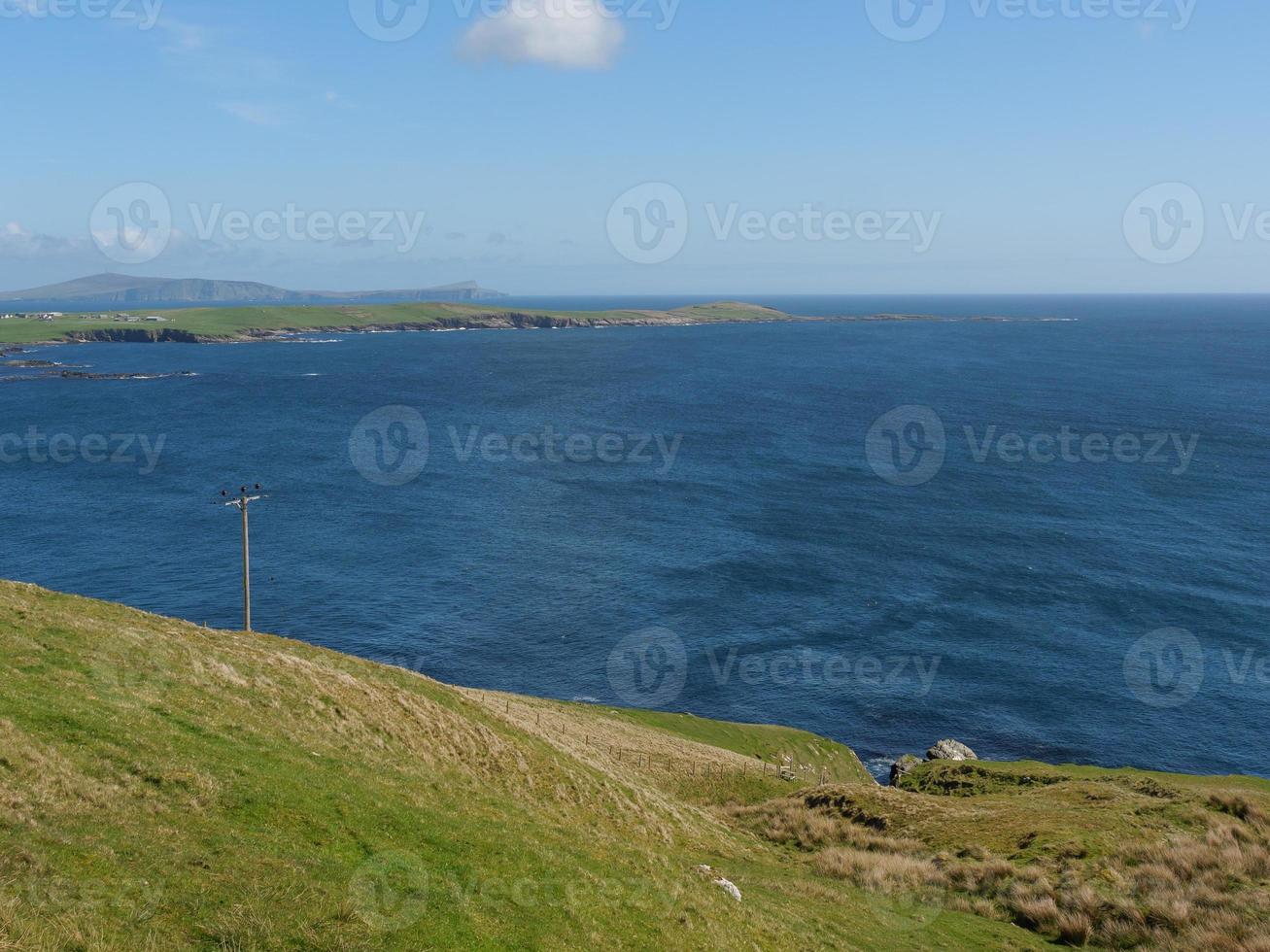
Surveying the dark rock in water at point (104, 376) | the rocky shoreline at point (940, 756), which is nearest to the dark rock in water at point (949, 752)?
the rocky shoreline at point (940, 756)

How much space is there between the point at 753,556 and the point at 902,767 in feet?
119

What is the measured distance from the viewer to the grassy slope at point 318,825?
50.4ft

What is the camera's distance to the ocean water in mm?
62875

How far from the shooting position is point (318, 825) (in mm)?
20562

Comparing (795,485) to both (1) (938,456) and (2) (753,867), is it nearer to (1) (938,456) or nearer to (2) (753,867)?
(1) (938,456)

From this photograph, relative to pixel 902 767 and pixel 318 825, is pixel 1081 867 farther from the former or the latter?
pixel 318 825

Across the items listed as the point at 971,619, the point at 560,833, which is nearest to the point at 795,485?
the point at 971,619

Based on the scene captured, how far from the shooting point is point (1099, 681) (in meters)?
64.3

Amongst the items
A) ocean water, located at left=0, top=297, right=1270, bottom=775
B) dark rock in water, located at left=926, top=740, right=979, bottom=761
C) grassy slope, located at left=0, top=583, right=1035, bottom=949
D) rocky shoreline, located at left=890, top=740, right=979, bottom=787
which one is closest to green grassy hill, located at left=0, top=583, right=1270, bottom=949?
grassy slope, located at left=0, top=583, right=1035, bottom=949

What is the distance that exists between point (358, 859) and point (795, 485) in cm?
9375

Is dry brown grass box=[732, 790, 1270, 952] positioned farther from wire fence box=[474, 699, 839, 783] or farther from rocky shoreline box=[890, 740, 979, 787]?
rocky shoreline box=[890, 740, 979, 787]

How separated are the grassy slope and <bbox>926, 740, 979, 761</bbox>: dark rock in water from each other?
21.5 meters

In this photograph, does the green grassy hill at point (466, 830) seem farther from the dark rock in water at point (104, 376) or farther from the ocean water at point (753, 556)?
the dark rock in water at point (104, 376)

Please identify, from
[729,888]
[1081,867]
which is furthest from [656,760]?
[1081,867]
